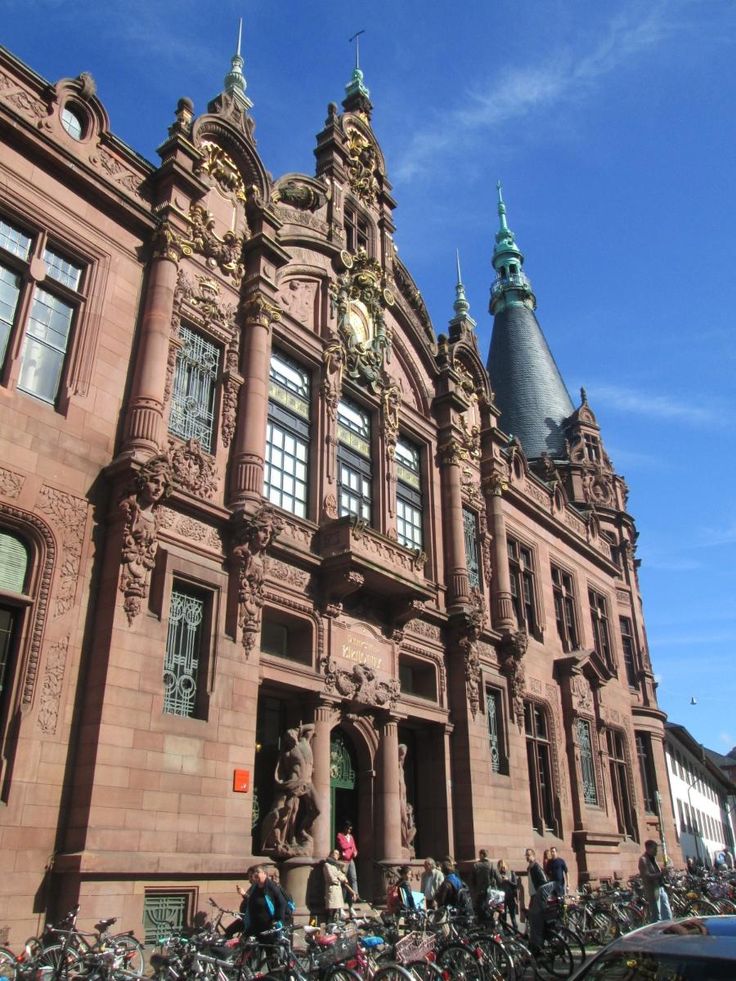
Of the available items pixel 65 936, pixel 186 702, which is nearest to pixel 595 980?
pixel 65 936

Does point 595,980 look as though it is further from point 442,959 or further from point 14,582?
point 14,582

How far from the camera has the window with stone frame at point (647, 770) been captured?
115ft

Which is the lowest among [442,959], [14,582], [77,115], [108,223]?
A: [442,959]

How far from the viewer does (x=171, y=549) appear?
1546 centimetres

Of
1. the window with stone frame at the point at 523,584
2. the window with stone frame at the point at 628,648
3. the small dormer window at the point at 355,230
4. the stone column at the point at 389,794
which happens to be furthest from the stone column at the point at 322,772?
the window with stone frame at the point at 628,648

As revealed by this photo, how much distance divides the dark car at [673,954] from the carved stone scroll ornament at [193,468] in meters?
12.3

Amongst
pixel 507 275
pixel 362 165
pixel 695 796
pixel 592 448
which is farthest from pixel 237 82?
pixel 695 796

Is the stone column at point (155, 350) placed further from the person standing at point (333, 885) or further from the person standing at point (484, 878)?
the person standing at point (484, 878)

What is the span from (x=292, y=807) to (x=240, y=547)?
5.03 m

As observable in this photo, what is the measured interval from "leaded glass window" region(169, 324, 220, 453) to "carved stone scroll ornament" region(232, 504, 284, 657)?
1926mm

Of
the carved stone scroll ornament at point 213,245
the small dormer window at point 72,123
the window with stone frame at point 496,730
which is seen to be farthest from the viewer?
the window with stone frame at point 496,730

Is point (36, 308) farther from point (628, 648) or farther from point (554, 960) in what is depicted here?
point (628, 648)

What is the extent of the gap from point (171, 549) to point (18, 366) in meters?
4.11

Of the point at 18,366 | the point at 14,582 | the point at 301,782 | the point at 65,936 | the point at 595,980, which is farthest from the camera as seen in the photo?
the point at 301,782
